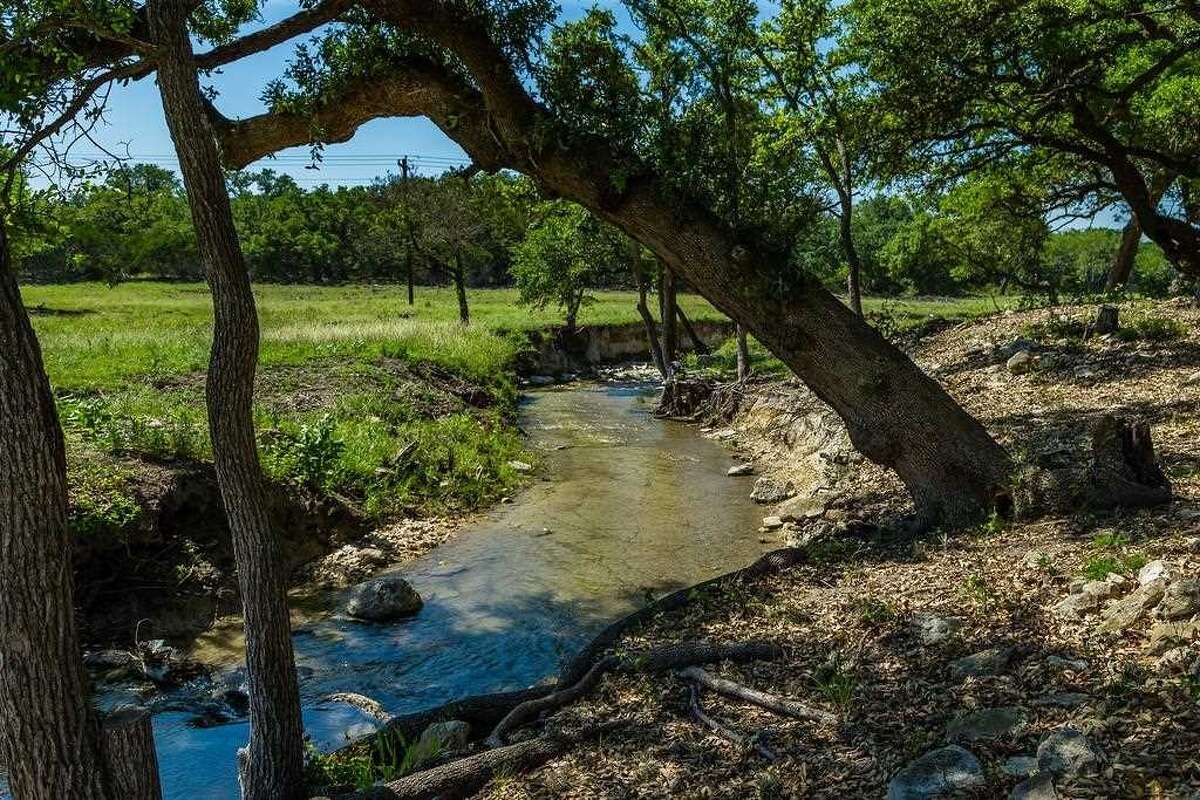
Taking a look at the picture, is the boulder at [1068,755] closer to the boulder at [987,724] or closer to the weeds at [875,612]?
the boulder at [987,724]

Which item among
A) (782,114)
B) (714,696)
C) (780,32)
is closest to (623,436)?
(782,114)

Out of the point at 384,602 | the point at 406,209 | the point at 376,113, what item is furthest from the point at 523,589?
the point at 406,209

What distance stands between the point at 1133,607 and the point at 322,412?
1368 cm

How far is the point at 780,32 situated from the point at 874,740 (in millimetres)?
15799

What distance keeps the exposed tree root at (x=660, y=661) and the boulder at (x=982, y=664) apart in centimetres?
137

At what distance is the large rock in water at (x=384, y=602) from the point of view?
30.8 feet

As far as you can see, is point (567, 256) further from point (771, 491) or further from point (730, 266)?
point (730, 266)

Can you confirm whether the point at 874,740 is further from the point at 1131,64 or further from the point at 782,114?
the point at 1131,64

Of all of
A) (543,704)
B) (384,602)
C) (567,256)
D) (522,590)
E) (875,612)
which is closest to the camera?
(543,704)

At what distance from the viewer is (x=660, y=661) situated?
5973 millimetres

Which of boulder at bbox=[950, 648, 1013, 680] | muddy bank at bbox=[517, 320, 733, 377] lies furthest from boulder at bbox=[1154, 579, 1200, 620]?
muddy bank at bbox=[517, 320, 733, 377]

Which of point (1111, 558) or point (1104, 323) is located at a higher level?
point (1104, 323)

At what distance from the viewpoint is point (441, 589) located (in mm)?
10336

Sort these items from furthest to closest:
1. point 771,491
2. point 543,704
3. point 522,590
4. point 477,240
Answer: point 477,240, point 771,491, point 522,590, point 543,704
